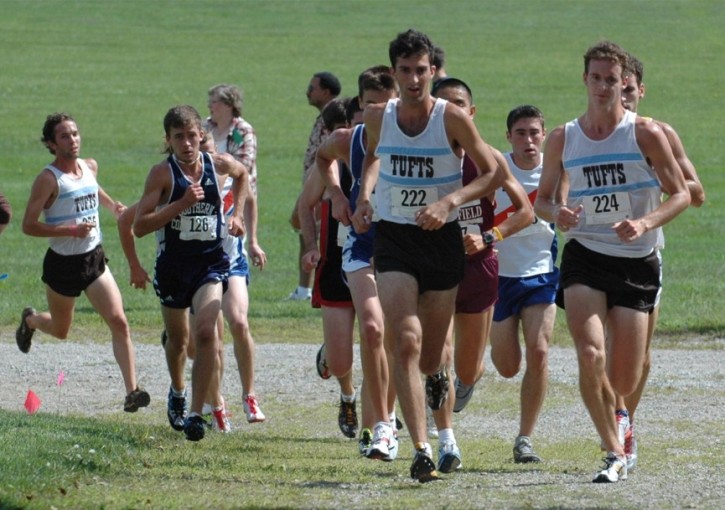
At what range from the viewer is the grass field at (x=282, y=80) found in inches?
724

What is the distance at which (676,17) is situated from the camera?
63.0 m

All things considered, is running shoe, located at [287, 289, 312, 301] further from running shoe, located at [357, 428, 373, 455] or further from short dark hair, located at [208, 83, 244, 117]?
running shoe, located at [357, 428, 373, 455]

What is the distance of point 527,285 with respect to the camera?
31.1 feet

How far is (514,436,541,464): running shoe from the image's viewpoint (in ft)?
29.6

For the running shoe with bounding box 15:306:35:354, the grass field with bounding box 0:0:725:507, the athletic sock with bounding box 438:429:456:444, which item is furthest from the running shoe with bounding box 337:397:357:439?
the running shoe with bounding box 15:306:35:354

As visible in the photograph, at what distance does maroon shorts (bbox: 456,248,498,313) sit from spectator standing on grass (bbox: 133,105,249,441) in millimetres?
1484

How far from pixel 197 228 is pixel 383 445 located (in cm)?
201

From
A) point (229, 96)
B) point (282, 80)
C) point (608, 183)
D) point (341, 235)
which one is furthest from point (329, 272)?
point (282, 80)

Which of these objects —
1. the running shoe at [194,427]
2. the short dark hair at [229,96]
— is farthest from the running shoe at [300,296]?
the running shoe at [194,427]

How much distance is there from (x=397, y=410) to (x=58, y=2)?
192 ft

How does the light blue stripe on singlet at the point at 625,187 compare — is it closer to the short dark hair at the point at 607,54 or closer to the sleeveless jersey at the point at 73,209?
the short dark hair at the point at 607,54

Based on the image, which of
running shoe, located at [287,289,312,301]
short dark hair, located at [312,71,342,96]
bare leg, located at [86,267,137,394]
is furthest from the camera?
running shoe, located at [287,289,312,301]

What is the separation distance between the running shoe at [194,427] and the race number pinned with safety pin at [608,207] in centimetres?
265

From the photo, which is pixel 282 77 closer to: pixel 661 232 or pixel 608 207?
pixel 661 232
